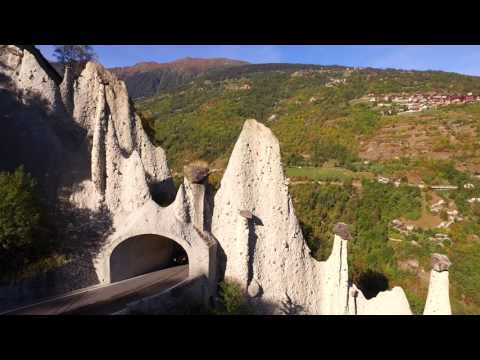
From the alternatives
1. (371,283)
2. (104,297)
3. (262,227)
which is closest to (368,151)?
(371,283)

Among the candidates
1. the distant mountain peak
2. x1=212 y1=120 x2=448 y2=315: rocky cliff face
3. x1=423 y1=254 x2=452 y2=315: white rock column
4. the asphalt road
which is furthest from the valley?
the distant mountain peak

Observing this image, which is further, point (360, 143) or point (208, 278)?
point (360, 143)

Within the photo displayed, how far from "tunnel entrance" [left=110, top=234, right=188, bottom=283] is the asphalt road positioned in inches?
12.0

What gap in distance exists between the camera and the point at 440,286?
748 centimetres

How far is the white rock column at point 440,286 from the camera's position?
7.37m

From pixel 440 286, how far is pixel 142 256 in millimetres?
8142

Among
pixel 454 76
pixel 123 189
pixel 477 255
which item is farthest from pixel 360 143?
pixel 123 189

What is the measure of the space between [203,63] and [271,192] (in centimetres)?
12027

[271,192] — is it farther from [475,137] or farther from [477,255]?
[475,137]

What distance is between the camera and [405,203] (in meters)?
34.9

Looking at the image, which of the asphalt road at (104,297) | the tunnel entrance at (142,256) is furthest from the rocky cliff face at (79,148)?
the asphalt road at (104,297)

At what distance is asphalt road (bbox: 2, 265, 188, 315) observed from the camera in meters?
6.87

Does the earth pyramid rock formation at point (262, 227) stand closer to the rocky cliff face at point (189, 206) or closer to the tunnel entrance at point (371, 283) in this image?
the rocky cliff face at point (189, 206)

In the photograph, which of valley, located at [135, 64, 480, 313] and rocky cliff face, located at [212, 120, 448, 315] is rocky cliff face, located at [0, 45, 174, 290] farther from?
valley, located at [135, 64, 480, 313]
